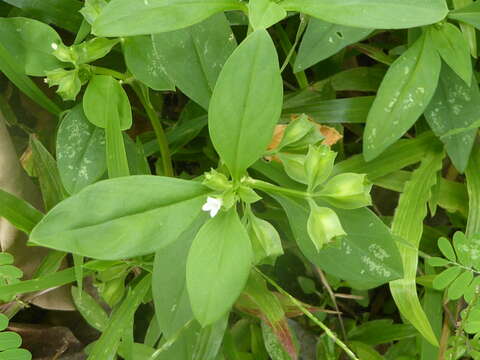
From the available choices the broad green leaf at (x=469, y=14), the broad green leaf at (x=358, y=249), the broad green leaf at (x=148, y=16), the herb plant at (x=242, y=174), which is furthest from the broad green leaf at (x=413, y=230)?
the broad green leaf at (x=148, y=16)

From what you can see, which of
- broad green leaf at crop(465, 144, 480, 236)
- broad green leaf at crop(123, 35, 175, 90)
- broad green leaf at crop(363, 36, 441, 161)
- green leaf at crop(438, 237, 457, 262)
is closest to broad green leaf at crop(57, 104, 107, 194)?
broad green leaf at crop(123, 35, 175, 90)

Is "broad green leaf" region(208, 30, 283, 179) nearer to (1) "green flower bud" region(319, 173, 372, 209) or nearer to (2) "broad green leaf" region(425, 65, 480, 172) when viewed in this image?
(1) "green flower bud" region(319, 173, 372, 209)

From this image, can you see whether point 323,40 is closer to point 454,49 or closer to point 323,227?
point 454,49

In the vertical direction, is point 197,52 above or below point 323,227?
above

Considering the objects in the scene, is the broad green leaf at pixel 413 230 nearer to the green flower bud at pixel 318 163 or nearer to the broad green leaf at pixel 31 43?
the green flower bud at pixel 318 163

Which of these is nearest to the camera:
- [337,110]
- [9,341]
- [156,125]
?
[9,341]

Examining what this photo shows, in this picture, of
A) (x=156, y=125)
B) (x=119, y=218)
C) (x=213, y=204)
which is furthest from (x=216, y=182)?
(x=156, y=125)

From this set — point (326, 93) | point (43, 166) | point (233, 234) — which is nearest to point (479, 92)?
point (326, 93)
